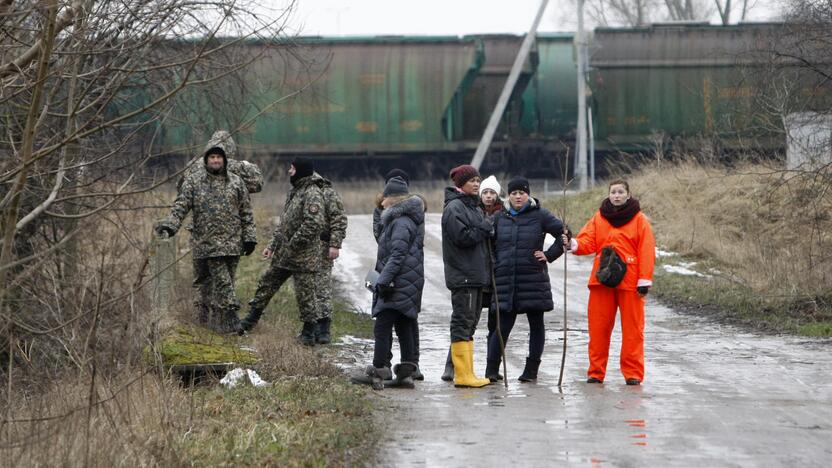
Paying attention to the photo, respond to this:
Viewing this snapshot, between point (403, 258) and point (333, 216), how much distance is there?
7.16 feet

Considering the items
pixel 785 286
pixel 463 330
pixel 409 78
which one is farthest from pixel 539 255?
pixel 409 78

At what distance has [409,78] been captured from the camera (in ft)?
108

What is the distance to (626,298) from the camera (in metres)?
9.85

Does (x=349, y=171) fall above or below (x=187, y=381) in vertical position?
above

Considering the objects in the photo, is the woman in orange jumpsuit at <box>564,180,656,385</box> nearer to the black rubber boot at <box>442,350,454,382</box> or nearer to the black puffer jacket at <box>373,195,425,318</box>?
the black rubber boot at <box>442,350,454,382</box>

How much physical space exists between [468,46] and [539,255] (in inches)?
924

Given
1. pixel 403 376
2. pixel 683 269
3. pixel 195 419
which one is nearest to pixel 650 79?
pixel 683 269

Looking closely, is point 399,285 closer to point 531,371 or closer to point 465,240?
point 465,240

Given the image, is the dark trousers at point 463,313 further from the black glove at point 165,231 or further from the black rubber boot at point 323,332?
the black glove at point 165,231

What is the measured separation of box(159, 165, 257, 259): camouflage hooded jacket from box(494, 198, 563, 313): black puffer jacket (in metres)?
2.83

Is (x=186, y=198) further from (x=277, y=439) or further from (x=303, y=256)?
(x=277, y=439)

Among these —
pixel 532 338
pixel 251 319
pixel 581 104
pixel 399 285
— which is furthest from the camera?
pixel 581 104

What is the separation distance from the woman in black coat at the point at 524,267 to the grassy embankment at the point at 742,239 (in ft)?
13.4

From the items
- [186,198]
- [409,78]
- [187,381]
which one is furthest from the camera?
[409,78]
